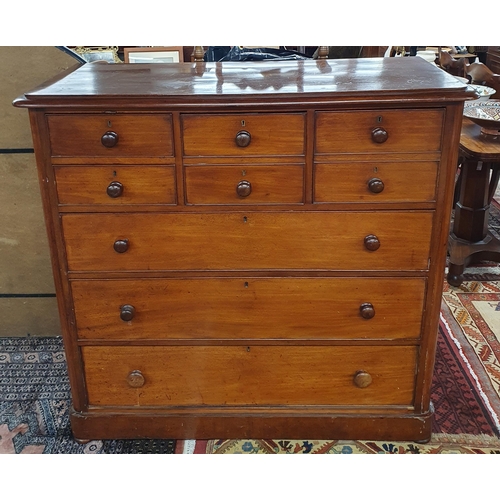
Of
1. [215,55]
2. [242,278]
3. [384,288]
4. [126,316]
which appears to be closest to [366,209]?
[384,288]

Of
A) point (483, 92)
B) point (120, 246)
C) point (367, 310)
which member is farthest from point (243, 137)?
point (483, 92)

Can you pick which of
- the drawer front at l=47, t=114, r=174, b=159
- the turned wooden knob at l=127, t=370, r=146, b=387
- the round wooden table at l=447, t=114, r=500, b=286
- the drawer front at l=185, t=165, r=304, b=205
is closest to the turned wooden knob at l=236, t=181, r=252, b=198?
the drawer front at l=185, t=165, r=304, b=205

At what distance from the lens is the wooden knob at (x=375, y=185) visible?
183cm

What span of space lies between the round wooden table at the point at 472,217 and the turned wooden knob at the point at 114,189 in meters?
2.17

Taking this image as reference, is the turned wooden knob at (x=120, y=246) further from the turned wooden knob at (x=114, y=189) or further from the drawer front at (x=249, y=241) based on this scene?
the turned wooden knob at (x=114, y=189)

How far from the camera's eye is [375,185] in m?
1.83

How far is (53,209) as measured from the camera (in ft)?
6.29

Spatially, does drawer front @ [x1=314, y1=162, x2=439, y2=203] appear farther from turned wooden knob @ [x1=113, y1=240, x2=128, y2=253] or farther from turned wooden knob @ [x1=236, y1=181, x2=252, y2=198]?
turned wooden knob @ [x1=113, y1=240, x2=128, y2=253]

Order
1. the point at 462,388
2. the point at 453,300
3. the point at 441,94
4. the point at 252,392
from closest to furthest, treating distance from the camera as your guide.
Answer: the point at 441,94
the point at 252,392
the point at 462,388
the point at 453,300

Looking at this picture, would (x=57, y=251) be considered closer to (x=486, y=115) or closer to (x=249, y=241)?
(x=249, y=241)

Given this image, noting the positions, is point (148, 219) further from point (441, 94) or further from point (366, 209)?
point (441, 94)

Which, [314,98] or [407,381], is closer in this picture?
[314,98]

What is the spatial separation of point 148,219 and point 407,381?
1.11 metres

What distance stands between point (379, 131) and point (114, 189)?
0.86 meters
